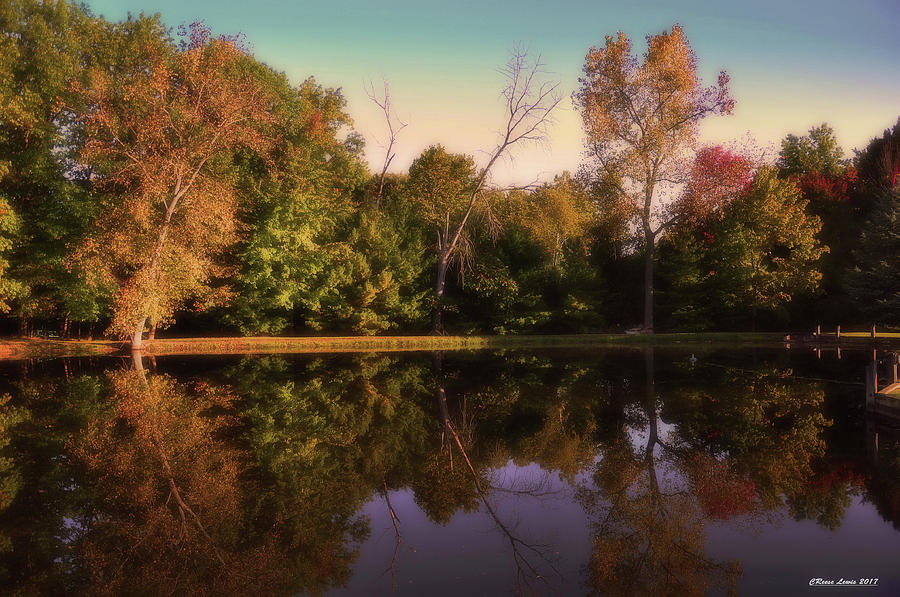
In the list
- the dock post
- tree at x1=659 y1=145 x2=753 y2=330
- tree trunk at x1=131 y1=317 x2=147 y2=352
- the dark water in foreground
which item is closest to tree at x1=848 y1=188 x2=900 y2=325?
tree at x1=659 y1=145 x2=753 y2=330

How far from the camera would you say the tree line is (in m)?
27.0

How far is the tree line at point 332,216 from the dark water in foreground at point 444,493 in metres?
14.7

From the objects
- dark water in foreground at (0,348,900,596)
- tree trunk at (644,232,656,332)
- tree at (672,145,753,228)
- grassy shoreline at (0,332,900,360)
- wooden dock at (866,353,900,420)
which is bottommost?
grassy shoreline at (0,332,900,360)

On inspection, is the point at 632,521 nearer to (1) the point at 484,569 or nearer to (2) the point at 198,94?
(1) the point at 484,569

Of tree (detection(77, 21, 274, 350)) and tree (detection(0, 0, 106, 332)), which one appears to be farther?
tree (detection(0, 0, 106, 332))

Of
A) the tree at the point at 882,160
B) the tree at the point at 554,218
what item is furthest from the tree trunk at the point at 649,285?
the tree at the point at 554,218

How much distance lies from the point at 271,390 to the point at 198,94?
62.0 ft

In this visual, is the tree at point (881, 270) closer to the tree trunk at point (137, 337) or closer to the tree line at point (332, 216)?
the tree line at point (332, 216)

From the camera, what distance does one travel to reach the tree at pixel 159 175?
25703 mm

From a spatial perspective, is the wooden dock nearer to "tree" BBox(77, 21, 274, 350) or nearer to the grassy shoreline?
the grassy shoreline

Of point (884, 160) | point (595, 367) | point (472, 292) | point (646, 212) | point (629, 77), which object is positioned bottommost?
point (595, 367)

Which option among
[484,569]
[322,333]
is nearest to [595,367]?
[484,569]

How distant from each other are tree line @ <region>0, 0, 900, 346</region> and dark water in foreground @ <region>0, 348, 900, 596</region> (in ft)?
48.3

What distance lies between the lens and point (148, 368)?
2120 centimetres
